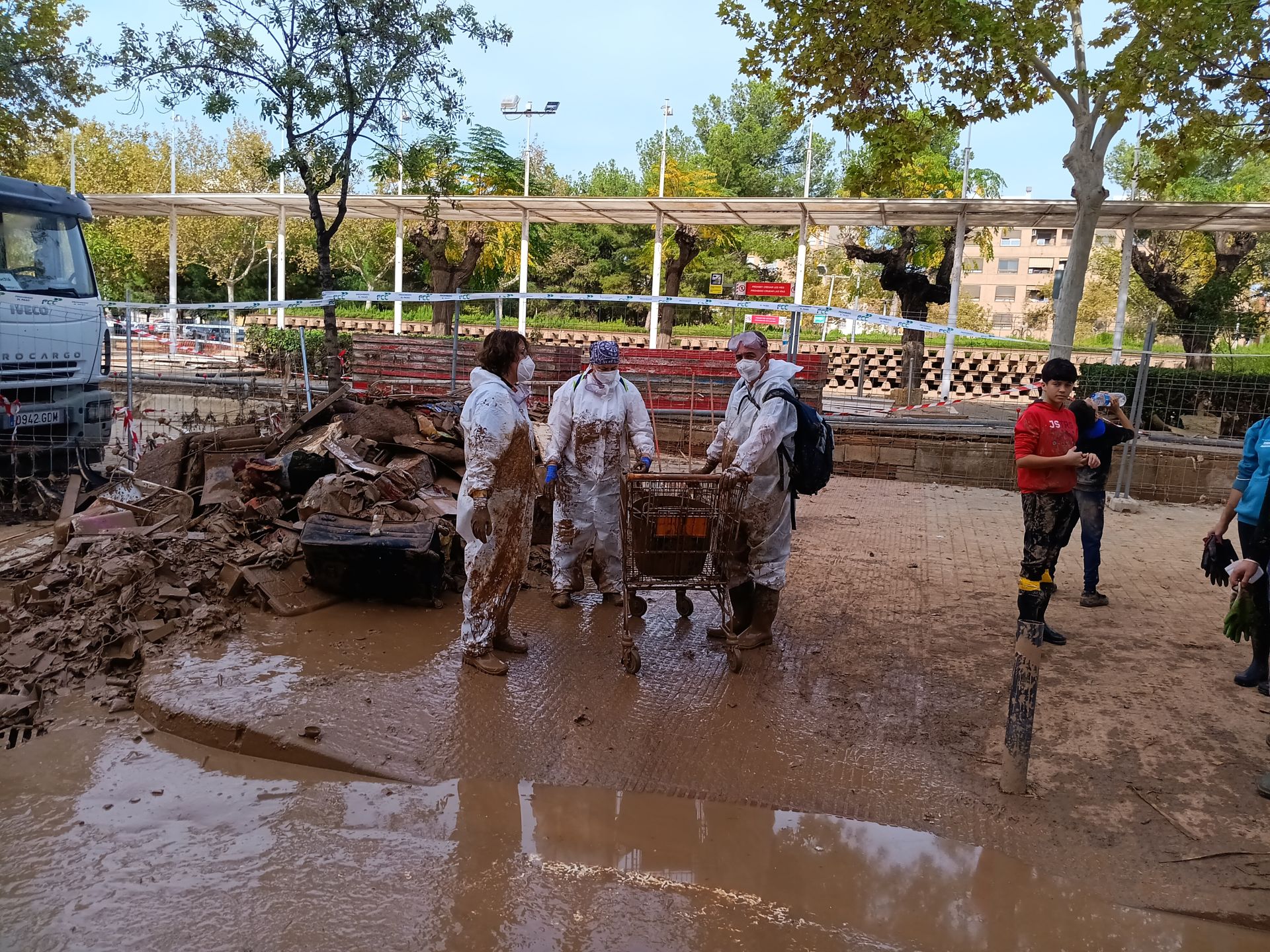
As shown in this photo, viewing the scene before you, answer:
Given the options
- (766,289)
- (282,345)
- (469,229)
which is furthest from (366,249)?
(766,289)

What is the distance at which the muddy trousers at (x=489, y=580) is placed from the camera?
5191 mm

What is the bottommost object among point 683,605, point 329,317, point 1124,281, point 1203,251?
point 683,605

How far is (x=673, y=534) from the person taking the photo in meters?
5.26

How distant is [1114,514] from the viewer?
10.6m

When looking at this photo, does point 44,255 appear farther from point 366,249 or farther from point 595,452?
point 366,249

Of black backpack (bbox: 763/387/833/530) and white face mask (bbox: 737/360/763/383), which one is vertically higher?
white face mask (bbox: 737/360/763/383)

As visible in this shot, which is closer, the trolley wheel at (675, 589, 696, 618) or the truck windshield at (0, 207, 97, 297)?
the trolley wheel at (675, 589, 696, 618)

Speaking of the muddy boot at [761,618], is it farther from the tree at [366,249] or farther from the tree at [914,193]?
the tree at [366,249]

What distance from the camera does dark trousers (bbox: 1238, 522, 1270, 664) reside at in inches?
196

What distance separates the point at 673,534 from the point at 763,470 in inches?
28.1

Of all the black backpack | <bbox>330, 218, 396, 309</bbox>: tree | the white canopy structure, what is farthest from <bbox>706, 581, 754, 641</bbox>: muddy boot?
<bbox>330, 218, 396, 309</bbox>: tree

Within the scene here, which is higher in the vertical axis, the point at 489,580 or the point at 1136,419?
the point at 1136,419

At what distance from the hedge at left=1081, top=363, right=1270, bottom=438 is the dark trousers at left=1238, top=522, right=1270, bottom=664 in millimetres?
7923

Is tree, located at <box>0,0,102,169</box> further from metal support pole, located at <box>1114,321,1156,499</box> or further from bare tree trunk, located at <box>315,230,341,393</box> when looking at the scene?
metal support pole, located at <box>1114,321,1156,499</box>
